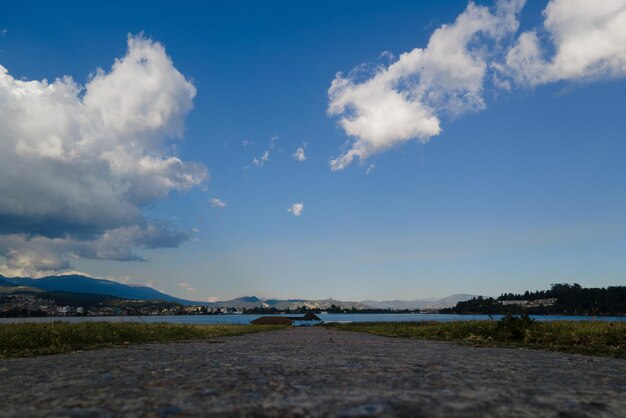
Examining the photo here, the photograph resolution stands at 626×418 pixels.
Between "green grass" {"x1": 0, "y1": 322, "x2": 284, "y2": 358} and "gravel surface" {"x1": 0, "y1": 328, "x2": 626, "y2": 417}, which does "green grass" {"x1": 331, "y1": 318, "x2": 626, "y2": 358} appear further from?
"green grass" {"x1": 0, "y1": 322, "x2": 284, "y2": 358}

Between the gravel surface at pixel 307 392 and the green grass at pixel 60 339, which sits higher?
the gravel surface at pixel 307 392

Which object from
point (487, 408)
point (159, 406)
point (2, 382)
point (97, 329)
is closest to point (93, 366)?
point (2, 382)

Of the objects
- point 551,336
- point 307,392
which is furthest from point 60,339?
point 551,336

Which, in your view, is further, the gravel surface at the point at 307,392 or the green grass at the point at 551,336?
the green grass at the point at 551,336

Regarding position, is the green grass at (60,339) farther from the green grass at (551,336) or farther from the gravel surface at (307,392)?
the green grass at (551,336)

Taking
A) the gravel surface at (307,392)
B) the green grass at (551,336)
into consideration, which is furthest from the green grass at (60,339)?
the green grass at (551,336)

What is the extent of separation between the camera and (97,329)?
14211mm

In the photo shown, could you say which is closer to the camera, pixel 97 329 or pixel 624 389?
pixel 624 389

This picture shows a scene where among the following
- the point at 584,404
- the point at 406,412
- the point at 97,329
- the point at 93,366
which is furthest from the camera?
the point at 97,329

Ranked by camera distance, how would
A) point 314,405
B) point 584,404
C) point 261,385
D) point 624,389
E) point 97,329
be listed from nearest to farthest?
point 314,405
point 584,404
point 261,385
point 624,389
point 97,329

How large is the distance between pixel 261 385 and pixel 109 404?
137 cm

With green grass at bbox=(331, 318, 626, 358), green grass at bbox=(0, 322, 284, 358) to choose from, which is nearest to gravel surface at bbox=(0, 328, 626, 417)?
green grass at bbox=(0, 322, 284, 358)

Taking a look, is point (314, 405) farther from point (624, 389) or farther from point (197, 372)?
point (624, 389)

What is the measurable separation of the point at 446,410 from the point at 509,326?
1413 centimetres
